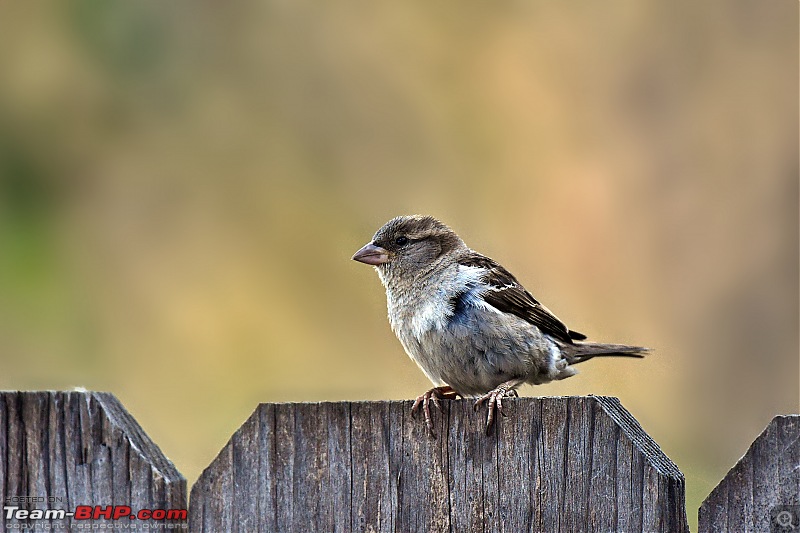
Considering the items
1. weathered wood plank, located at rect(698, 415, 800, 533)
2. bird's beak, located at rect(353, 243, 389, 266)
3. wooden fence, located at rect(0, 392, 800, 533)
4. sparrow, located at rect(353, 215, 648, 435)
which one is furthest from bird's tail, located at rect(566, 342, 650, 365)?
weathered wood plank, located at rect(698, 415, 800, 533)

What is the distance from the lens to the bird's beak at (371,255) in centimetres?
470

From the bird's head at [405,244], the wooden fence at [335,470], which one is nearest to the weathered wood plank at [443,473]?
the wooden fence at [335,470]

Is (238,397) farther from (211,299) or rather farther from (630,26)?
(630,26)

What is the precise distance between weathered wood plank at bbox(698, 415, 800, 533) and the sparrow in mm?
1400

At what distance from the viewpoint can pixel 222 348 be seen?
4.76m

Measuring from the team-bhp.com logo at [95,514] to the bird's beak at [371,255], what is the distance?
90.8 inches

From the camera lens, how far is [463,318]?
411cm

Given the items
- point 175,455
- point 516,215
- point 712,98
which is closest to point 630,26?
point 712,98

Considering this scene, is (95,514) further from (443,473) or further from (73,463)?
(443,473)

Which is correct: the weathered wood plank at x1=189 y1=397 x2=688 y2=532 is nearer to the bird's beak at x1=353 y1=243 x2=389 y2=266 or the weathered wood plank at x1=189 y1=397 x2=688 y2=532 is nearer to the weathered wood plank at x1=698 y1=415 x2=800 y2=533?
the weathered wood plank at x1=698 y1=415 x2=800 y2=533

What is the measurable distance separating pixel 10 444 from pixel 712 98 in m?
3.26

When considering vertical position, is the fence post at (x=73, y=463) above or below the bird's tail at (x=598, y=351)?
below

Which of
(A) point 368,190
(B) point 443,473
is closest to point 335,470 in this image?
(B) point 443,473

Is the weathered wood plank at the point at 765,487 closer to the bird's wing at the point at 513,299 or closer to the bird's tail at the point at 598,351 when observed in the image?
the bird's wing at the point at 513,299
